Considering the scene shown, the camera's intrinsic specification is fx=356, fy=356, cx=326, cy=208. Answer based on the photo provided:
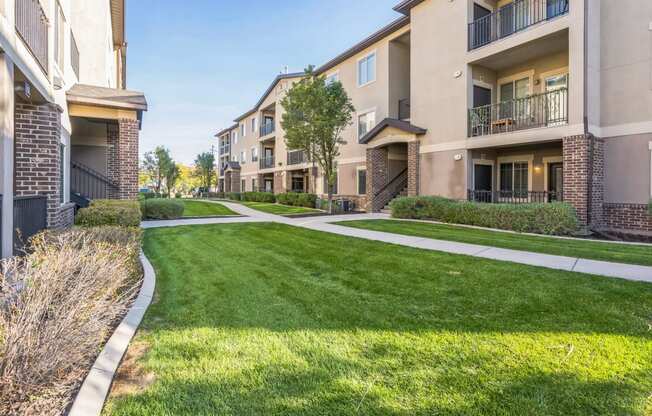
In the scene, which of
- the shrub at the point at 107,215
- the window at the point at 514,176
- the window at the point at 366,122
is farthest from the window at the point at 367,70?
the shrub at the point at 107,215

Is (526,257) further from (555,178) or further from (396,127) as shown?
(396,127)

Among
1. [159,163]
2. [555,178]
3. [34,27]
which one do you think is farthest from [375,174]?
[159,163]

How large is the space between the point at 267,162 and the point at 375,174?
60.1ft

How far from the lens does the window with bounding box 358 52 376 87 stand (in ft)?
67.4

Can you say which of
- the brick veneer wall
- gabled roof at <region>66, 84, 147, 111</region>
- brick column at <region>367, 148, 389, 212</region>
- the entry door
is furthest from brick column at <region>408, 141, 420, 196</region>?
gabled roof at <region>66, 84, 147, 111</region>

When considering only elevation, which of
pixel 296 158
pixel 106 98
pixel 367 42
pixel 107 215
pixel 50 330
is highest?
pixel 367 42

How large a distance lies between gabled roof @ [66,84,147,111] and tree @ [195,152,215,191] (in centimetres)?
3969

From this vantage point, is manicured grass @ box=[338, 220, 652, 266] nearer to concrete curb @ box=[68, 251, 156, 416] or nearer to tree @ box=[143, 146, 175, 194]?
concrete curb @ box=[68, 251, 156, 416]

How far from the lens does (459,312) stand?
4137 mm

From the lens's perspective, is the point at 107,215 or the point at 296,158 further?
the point at 296,158

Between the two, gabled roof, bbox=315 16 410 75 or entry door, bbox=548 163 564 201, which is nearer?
entry door, bbox=548 163 564 201

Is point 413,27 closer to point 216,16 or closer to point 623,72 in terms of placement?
point 623,72

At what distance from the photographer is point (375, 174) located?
18.6 metres

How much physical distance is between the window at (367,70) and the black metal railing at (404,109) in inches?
88.4
